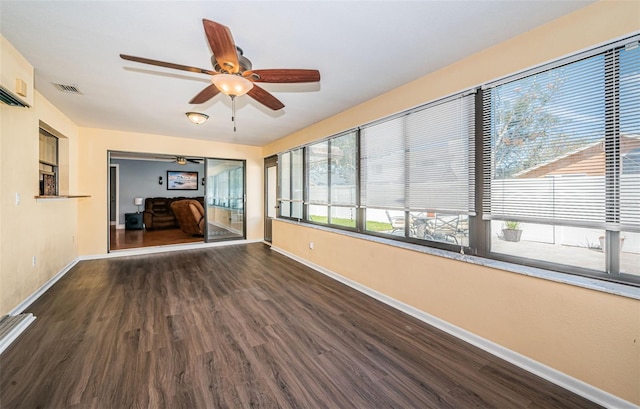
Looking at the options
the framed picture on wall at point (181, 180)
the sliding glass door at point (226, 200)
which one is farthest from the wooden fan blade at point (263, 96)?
the framed picture on wall at point (181, 180)

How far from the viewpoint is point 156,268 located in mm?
4469

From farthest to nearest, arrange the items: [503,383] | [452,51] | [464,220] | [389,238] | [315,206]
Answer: [315,206]
[389,238]
[464,220]
[452,51]
[503,383]

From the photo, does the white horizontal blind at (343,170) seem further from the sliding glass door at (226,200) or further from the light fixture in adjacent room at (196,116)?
the sliding glass door at (226,200)

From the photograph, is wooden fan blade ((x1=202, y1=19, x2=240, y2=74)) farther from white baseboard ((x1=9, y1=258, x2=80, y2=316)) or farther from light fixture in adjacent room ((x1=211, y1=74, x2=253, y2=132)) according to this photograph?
white baseboard ((x1=9, y1=258, x2=80, y2=316))

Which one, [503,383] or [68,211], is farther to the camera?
[68,211]

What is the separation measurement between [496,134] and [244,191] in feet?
18.8

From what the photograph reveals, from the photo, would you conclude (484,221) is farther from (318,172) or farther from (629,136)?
(318,172)

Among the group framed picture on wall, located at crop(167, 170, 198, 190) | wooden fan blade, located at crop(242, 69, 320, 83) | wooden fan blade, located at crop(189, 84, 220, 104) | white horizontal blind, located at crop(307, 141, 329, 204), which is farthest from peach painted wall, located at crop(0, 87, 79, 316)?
framed picture on wall, located at crop(167, 170, 198, 190)

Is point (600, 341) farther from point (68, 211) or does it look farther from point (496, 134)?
point (68, 211)

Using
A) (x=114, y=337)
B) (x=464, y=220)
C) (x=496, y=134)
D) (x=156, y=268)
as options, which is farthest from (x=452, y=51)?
(x=156, y=268)

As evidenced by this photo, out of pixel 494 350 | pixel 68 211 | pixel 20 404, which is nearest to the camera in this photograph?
pixel 20 404

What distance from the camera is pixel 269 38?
212 cm

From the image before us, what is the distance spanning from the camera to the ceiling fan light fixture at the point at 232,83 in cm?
200

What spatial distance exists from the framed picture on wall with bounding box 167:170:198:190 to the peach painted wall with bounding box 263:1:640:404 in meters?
8.86
